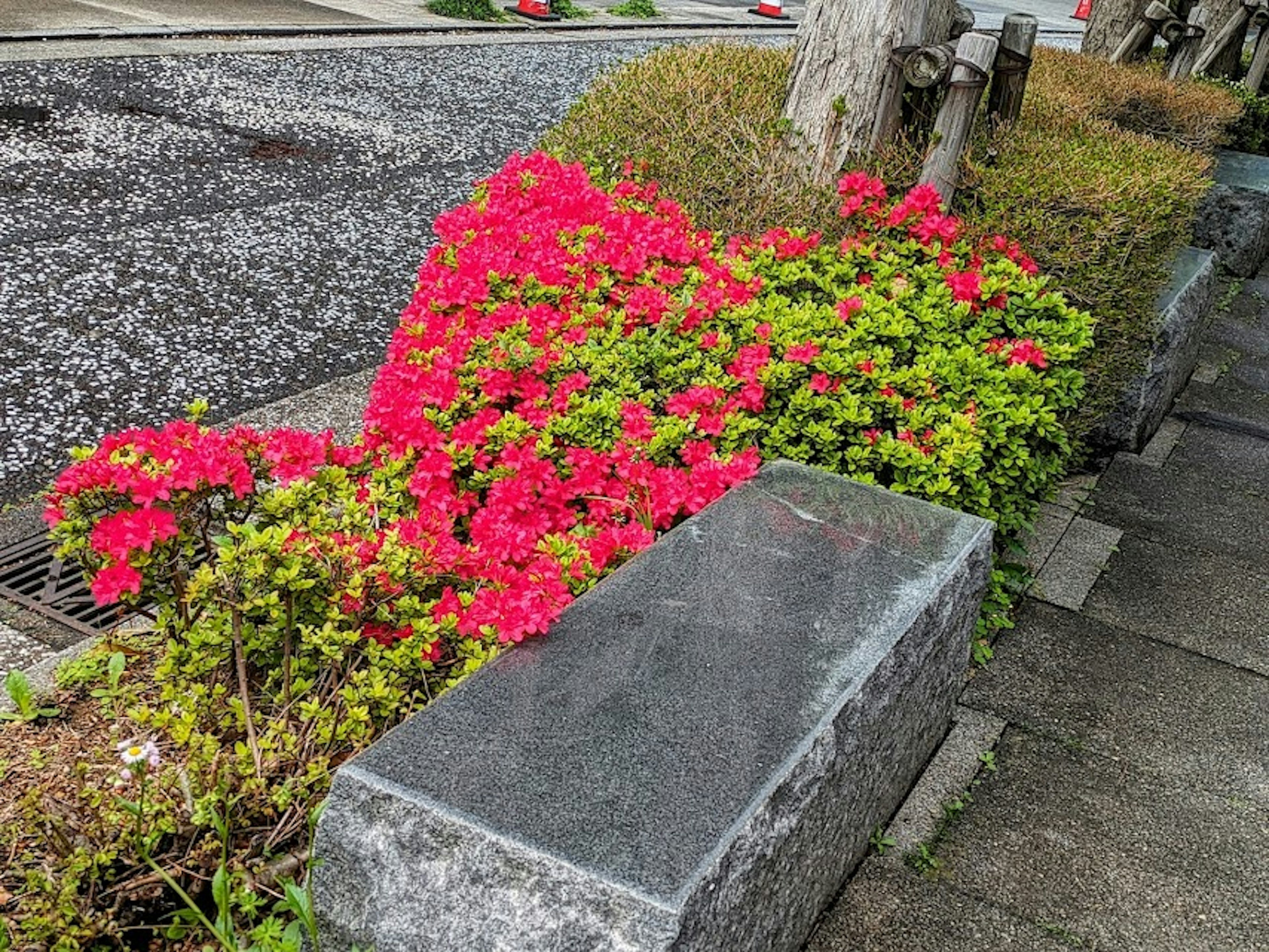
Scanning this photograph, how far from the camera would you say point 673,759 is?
207 cm

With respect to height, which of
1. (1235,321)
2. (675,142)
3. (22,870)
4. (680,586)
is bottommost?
(1235,321)

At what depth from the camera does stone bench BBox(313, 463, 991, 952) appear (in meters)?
1.83

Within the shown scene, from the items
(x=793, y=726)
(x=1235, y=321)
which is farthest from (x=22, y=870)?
(x=1235, y=321)

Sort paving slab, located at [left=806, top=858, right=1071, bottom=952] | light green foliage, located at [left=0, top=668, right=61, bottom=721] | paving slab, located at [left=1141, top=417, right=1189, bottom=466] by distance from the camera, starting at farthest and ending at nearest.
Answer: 1. paving slab, located at [left=1141, top=417, right=1189, bottom=466]
2. paving slab, located at [left=806, top=858, right=1071, bottom=952]
3. light green foliage, located at [left=0, top=668, right=61, bottom=721]

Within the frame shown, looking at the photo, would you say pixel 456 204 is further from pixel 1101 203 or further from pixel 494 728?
pixel 494 728

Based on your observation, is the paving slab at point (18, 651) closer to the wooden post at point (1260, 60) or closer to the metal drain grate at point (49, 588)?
the metal drain grate at point (49, 588)

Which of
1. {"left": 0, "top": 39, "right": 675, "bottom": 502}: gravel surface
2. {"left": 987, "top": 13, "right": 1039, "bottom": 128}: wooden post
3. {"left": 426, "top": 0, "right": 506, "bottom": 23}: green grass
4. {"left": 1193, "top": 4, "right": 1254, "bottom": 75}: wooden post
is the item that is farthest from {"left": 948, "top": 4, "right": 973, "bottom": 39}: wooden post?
{"left": 426, "top": 0, "right": 506, "bottom": 23}: green grass

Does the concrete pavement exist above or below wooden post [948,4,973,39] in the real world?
below

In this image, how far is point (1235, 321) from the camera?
7.38 meters

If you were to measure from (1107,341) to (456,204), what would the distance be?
4300 mm

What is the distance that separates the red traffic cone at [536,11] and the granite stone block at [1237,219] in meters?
9.02

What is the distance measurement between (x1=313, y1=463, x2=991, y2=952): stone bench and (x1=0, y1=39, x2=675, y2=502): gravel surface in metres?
2.40

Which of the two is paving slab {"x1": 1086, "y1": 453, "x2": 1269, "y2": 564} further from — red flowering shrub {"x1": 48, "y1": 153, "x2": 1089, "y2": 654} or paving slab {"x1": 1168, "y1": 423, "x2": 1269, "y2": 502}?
red flowering shrub {"x1": 48, "y1": 153, "x2": 1089, "y2": 654}

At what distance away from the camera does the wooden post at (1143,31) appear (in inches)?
326
